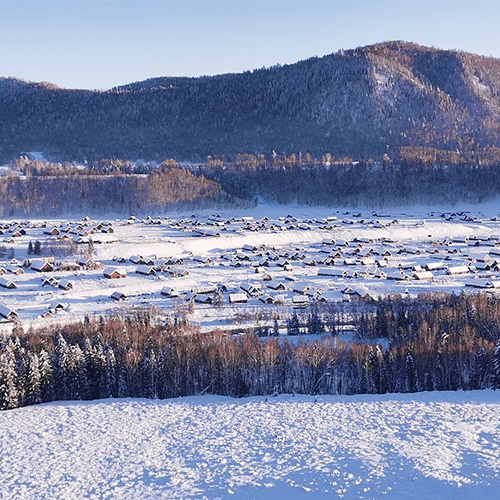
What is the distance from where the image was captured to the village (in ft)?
136

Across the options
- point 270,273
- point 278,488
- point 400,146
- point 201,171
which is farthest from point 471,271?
point 400,146

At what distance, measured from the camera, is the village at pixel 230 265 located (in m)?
41.5

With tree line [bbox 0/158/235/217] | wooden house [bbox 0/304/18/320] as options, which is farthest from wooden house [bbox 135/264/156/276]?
tree line [bbox 0/158/235/217]

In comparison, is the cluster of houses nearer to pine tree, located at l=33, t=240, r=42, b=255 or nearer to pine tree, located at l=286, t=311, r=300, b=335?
pine tree, located at l=33, t=240, r=42, b=255

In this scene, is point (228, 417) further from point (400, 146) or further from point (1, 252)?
point (400, 146)

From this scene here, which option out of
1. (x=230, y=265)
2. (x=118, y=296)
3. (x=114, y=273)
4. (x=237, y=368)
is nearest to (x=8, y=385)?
(x=237, y=368)

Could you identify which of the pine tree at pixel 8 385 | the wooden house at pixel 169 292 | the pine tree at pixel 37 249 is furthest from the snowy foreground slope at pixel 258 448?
the pine tree at pixel 37 249

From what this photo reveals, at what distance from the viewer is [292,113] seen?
17162 centimetres

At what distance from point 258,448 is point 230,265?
119 feet

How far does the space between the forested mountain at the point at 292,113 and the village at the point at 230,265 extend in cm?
6521

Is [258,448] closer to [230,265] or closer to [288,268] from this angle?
[288,268]

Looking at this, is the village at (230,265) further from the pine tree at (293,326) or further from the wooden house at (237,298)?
the pine tree at (293,326)

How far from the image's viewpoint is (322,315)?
37.8m

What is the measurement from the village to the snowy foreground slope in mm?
12246
